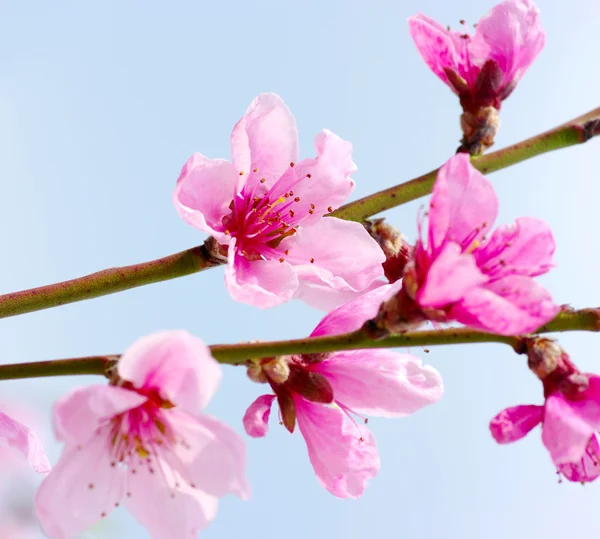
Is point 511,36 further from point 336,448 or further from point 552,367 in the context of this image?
point 336,448

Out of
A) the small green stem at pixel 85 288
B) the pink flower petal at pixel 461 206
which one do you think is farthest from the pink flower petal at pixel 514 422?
the small green stem at pixel 85 288

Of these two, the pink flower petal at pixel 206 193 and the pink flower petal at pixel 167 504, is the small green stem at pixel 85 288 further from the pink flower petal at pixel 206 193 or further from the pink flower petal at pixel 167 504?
the pink flower petal at pixel 167 504

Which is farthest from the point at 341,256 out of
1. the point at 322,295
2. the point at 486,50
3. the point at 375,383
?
the point at 486,50

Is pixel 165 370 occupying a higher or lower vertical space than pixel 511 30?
lower

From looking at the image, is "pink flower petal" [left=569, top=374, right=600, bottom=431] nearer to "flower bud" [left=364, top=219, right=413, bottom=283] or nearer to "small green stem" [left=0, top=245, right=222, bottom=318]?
"flower bud" [left=364, top=219, right=413, bottom=283]

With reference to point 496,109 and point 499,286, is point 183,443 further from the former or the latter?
point 496,109

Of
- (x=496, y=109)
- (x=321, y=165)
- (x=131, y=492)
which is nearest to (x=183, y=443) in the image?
(x=131, y=492)
